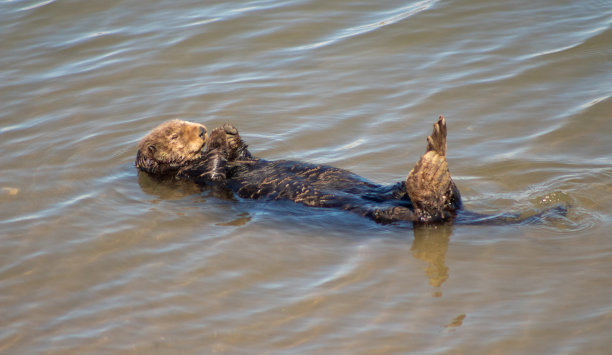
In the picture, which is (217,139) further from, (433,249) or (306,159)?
(433,249)

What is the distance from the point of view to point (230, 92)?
23.3ft

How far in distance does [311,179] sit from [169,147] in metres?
1.50

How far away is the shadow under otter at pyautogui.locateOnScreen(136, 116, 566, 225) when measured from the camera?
4.13 m

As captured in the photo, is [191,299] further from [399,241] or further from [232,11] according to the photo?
[232,11]

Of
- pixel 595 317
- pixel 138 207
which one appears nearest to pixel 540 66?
pixel 595 317

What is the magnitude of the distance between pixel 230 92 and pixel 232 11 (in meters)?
2.34

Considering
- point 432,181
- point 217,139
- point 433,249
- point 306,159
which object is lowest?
point 433,249

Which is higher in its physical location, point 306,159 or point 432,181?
point 432,181

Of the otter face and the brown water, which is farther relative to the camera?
the otter face

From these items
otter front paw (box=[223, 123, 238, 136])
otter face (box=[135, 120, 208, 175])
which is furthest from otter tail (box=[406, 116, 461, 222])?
otter face (box=[135, 120, 208, 175])

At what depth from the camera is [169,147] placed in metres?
5.55

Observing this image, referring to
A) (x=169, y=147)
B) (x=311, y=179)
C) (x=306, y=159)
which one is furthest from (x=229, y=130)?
(x=311, y=179)

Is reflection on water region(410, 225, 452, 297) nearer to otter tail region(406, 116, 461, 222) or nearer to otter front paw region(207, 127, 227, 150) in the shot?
otter tail region(406, 116, 461, 222)

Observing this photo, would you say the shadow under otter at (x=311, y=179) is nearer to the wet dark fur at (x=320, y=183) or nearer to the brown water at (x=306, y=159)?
the wet dark fur at (x=320, y=183)
